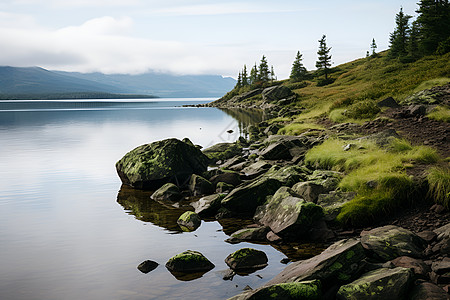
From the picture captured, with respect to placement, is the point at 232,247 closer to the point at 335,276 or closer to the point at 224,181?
the point at 335,276

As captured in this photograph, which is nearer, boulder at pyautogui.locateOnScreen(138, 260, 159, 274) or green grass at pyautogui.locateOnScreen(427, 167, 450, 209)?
boulder at pyautogui.locateOnScreen(138, 260, 159, 274)

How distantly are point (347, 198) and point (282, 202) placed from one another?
7.95ft

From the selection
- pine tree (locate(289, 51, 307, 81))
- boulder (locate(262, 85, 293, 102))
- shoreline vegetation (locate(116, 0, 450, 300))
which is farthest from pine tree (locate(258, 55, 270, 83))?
shoreline vegetation (locate(116, 0, 450, 300))

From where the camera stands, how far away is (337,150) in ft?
59.6

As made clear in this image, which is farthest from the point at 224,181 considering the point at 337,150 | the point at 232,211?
the point at 337,150

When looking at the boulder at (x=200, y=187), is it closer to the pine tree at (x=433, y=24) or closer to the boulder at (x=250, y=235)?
the boulder at (x=250, y=235)

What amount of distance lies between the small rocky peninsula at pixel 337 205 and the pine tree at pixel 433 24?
45761 mm

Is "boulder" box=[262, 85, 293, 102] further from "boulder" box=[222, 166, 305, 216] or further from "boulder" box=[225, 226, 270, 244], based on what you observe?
"boulder" box=[225, 226, 270, 244]

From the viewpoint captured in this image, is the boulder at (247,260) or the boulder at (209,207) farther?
the boulder at (209,207)

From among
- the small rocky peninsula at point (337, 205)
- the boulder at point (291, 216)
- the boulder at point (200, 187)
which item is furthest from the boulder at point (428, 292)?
the boulder at point (200, 187)

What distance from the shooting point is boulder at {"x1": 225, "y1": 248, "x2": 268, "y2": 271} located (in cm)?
1016

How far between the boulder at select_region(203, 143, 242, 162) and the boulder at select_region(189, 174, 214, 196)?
8516 mm

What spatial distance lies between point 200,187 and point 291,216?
7.59 m

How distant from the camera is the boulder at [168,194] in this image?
1781 cm
